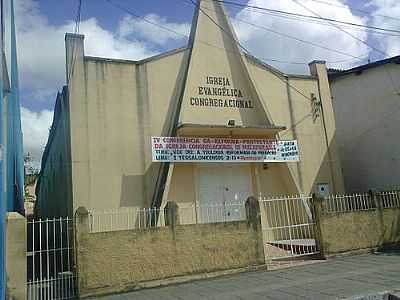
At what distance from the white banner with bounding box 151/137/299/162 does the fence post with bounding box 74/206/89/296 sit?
3874 millimetres

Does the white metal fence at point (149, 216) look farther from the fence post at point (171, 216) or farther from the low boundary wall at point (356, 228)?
the low boundary wall at point (356, 228)

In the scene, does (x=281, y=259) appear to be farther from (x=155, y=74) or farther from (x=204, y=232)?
(x=155, y=74)

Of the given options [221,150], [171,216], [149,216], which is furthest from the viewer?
[221,150]

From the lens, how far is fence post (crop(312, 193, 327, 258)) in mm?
11453

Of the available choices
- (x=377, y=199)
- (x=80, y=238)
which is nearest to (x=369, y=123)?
(x=377, y=199)

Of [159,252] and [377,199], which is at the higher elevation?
[377,199]

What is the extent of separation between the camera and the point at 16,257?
847cm

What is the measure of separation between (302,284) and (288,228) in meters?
3.83

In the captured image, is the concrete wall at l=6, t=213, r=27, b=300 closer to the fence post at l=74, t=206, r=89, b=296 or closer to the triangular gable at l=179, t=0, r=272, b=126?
the fence post at l=74, t=206, r=89, b=296

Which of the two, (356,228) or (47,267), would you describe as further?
(356,228)

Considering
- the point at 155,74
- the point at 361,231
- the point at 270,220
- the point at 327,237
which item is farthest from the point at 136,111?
the point at 361,231

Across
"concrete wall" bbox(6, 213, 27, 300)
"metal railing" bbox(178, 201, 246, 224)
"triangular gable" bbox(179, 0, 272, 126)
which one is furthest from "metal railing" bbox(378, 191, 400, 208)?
"concrete wall" bbox(6, 213, 27, 300)

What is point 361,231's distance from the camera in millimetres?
12125

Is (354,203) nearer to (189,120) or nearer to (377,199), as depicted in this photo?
(377,199)
